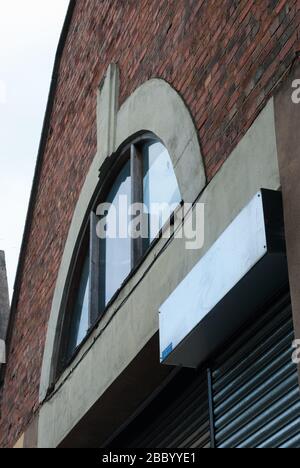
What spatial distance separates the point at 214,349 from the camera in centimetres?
686

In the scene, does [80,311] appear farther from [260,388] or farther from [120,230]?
[260,388]

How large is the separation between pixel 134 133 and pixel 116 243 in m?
1.12

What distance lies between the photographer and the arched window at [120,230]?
8.52m

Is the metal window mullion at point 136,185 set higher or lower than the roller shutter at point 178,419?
higher

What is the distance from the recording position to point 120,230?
931 centimetres

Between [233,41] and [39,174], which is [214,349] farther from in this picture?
[39,174]

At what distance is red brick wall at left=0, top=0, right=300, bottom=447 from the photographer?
6.63m

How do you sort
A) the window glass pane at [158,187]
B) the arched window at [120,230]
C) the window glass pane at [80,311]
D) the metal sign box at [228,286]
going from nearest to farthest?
the metal sign box at [228,286] < the window glass pane at [158,187] < the arched window at [120,230] < the window glass pane at [80,311]

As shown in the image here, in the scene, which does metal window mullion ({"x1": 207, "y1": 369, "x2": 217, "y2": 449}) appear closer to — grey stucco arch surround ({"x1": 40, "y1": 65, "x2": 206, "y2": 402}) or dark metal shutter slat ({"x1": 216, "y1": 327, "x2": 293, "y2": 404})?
dark metal shutter slat ({"x1": 216, "y1": 327, "x2": 293, "y2": 404})

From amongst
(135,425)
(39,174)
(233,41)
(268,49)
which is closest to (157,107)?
(233,41)

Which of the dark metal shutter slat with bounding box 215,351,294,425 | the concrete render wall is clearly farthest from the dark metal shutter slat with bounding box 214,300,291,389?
the concrete render wall

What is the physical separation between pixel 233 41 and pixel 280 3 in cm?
67

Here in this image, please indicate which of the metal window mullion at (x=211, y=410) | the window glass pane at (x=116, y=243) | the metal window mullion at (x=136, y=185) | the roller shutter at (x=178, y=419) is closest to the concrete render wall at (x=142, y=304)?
the roller shutter at (x=178, y=419)

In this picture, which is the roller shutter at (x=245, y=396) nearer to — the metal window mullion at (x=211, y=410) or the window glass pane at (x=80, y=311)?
the metal window mullion at (x=211, y=410)
